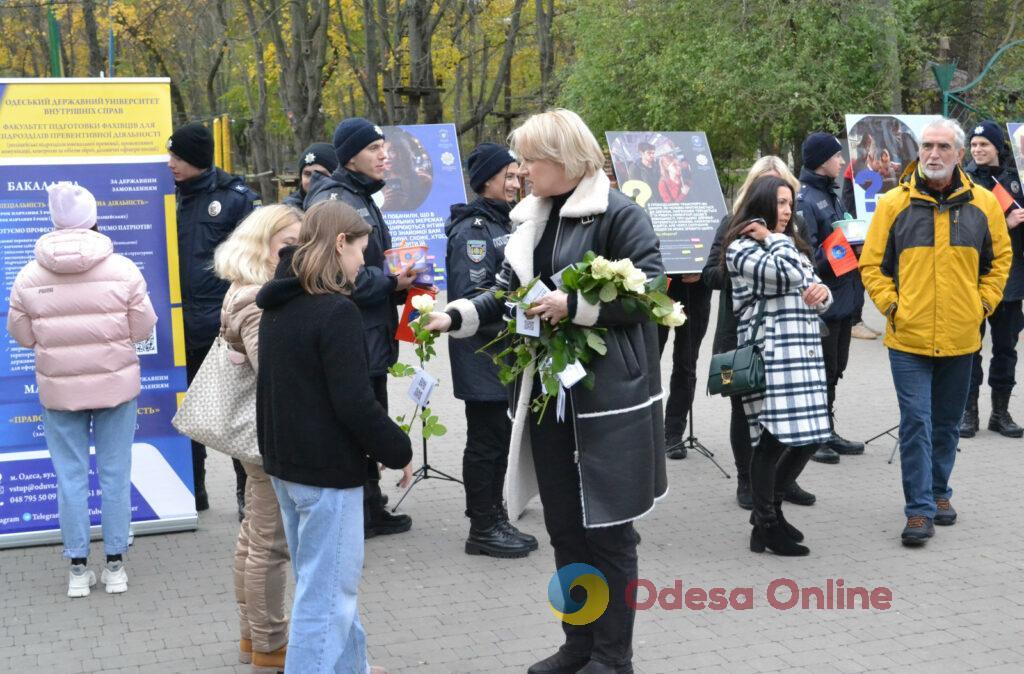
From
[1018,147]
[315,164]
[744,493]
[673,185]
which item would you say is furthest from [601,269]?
[1018,147]

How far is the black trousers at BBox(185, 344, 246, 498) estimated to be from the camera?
21.0 ft

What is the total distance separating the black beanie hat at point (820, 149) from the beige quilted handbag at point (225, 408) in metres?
4.30

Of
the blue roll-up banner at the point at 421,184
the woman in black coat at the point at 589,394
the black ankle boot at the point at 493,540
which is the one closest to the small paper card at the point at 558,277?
the woman in black coat at the point at 589,394

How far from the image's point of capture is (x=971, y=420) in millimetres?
8406

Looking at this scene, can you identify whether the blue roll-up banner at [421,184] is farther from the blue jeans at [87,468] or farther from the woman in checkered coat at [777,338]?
the blue jeans at [87,468]

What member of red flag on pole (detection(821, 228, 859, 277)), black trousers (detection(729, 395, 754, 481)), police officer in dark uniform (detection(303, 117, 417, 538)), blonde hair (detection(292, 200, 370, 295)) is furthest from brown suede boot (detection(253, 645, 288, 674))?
red flag on pole (detection(821, 228, 859, 277))

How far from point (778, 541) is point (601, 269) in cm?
260

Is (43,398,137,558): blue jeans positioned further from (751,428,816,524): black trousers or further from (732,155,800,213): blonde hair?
(732,155,800,213): blonde hair

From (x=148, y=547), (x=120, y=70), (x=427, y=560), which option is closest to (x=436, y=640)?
(x=427, y=560)

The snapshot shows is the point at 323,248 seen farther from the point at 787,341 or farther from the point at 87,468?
the point at 787,341

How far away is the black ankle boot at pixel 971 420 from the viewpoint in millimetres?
8367

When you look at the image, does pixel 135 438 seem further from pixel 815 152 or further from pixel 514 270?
pixel 815 152

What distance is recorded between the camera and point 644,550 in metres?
5.96

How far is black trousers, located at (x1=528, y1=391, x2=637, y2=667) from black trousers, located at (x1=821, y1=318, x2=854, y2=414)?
137 inches
